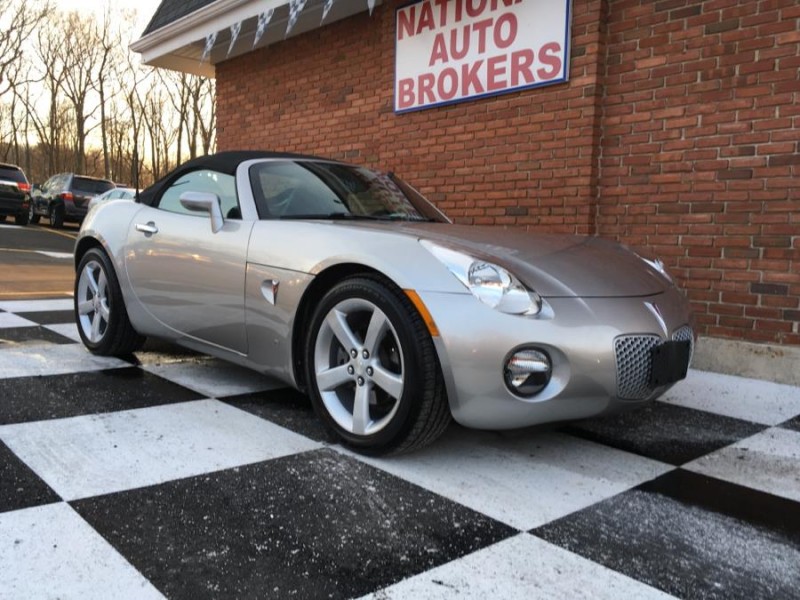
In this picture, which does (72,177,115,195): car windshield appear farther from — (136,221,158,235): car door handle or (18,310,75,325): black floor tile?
(136,221,158,235): car door handle

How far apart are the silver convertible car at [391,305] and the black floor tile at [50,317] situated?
1.98 meters

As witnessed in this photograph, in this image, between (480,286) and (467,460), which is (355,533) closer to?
(467,460)

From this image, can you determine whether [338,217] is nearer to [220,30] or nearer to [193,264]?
[193,264]

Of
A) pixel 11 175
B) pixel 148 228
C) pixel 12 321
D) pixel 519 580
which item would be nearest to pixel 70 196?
pixel 11 175

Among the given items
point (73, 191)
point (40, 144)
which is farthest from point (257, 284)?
point (40, 144)

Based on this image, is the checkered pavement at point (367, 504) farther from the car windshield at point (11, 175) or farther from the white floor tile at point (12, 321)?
the car windshield at point (11, 175)

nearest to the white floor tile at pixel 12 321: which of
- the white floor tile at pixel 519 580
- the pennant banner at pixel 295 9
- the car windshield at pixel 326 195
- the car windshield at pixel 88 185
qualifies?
the car windshield at pixel 326 195

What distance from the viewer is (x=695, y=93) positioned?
459 centimetres

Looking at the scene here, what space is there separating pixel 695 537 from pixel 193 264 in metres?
2.48

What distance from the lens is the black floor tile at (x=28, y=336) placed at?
14.6 feet

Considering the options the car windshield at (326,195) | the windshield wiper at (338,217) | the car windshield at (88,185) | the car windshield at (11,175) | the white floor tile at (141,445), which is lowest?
the white floor tile at (141,445)

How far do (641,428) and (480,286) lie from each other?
4.30ft

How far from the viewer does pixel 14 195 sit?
19.2 meters

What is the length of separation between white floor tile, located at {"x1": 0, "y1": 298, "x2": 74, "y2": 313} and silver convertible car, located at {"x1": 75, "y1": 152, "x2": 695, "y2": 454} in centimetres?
262
